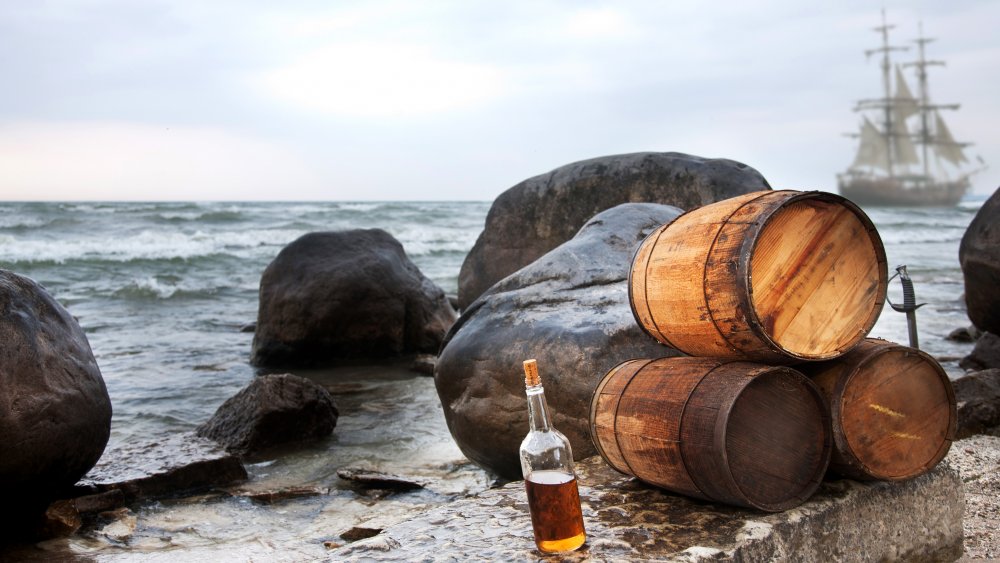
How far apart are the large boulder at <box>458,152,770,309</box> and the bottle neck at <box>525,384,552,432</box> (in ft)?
20.5

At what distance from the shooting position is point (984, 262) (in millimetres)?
6816

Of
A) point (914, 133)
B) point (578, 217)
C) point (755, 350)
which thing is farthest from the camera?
point (914, 133)

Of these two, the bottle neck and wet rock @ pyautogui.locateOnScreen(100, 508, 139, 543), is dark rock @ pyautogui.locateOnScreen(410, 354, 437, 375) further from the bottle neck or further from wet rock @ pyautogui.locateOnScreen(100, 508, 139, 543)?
the bottle neck

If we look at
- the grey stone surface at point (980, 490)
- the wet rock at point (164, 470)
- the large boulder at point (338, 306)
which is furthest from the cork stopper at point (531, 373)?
the large boulder at point (338, 306)

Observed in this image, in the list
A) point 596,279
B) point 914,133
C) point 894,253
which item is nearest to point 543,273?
point 596,279

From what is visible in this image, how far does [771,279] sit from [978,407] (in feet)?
10.4

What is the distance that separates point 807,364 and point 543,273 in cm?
227

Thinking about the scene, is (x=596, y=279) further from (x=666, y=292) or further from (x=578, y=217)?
(x=578, y=217)

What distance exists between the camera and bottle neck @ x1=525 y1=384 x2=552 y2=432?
2627mm

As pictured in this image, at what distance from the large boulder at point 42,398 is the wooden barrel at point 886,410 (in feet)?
12.6

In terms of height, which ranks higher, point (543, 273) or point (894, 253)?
point (543, 273)

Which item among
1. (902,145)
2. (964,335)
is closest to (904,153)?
(902,145)

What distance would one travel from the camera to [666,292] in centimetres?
317

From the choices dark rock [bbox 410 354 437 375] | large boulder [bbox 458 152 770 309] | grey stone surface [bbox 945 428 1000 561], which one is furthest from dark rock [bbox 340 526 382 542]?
large boulder [bbox 458 152 770 309]
